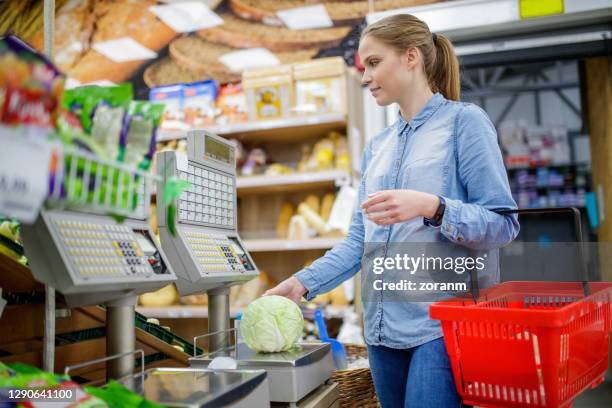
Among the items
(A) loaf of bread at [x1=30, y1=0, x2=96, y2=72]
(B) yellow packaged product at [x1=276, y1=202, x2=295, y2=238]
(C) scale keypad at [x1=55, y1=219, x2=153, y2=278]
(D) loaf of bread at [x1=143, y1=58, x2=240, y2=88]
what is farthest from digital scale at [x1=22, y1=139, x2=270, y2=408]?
(A) loaf of bread at [x1=30, y1=0, x2=96, y2=72]

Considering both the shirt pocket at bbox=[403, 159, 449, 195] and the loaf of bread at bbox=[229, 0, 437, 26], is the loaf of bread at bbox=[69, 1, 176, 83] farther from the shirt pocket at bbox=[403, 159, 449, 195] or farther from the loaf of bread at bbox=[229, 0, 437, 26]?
the shirt pocket at bbox=[403, 159, 449, 195]

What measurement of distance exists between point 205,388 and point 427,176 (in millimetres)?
856

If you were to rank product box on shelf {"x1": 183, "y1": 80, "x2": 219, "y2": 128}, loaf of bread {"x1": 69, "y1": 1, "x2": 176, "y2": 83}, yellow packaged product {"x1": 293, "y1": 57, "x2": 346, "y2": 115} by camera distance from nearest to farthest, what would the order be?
1. yellow packaged product {"x1": 293, "y1": 57, "x2": 346, "y2": 115}
2. product box on shelf {"x1": 183, "y1": 80, "x2": 219, "y2": 128}
3. loaf of bread {"x1": 69, "y1": 1, "x2": 176, "y2": 83}

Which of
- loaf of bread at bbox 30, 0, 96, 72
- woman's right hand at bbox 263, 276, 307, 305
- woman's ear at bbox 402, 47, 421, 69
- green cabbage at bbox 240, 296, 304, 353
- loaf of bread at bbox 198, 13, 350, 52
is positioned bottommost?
green cabbage at bbox 240, 296, 304, 353

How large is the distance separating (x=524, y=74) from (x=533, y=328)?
1259 cm

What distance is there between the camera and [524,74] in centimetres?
1249

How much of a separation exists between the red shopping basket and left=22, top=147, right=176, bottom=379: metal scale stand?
2.22 feet

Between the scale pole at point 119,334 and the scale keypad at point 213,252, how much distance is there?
0.29 metres

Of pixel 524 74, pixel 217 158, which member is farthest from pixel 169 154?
pixel 524 74

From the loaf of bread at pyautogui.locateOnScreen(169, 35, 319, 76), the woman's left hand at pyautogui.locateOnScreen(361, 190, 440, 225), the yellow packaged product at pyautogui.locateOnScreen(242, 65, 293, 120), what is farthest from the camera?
the loaf of bread at pyautogui.locateOnScreen(169, 35, 319, 76)

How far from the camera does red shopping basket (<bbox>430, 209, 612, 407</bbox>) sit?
116cm

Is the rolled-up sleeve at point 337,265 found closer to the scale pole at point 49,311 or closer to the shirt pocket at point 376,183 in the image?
the shirt pocket at point 376,183

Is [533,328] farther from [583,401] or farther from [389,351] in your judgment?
[583,401]

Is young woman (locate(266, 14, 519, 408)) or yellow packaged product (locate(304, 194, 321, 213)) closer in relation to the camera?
young woman (locate(266, 14, 519, 408))
